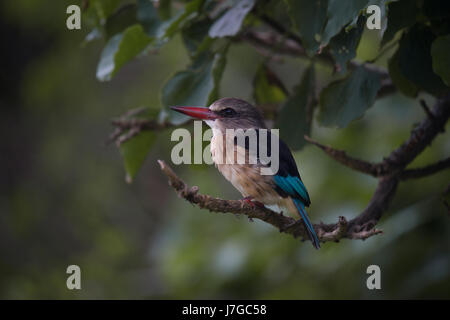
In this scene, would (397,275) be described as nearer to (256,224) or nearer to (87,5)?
(256,224)

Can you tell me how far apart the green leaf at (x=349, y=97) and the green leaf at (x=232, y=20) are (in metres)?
0.52

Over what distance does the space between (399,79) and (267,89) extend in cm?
99

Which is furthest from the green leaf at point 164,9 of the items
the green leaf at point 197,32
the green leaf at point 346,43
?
the green leaf at point 346,43

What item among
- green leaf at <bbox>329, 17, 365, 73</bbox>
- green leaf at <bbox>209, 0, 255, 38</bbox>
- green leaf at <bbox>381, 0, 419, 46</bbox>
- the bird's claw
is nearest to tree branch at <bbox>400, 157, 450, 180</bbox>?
the bird's claw

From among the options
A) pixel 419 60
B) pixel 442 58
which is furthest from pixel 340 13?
pixel 419 60

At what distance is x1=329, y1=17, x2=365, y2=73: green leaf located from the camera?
2395 mm

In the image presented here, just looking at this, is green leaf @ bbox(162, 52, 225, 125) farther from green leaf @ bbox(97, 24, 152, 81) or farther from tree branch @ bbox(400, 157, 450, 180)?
tree branch @ bbox(400, 157, 450, 180)

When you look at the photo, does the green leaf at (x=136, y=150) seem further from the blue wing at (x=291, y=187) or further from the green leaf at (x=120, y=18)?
the blue wing at (x=291, y=187)

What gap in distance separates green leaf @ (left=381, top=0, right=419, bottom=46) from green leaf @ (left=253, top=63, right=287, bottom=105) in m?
1.31

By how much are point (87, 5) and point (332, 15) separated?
1.54 m

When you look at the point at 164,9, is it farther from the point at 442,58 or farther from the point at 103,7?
the point at 442,58

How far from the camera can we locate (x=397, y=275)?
4113 millimetres

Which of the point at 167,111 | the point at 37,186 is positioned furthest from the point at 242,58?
the point at 167,111

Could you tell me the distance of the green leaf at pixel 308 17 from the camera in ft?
8.25
